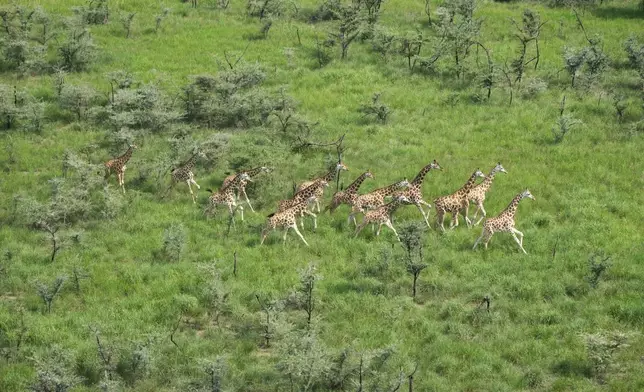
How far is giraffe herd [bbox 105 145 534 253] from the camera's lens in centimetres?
2172

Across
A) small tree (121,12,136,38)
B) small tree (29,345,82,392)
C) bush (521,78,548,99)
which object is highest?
small tree (121,12,136,38)

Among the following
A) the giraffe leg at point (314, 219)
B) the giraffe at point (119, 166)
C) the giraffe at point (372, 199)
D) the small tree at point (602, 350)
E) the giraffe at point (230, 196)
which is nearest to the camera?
the small tree at point (602, 350)

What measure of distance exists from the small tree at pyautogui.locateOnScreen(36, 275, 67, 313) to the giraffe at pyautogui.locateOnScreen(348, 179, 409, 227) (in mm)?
7895

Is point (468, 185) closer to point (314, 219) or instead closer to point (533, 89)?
point (314, 219)

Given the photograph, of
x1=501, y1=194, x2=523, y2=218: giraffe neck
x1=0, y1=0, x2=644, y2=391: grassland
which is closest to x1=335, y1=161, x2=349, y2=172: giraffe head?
x1=0, y1=0, x2=644, y2=391: grassland

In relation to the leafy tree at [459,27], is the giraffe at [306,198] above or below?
below

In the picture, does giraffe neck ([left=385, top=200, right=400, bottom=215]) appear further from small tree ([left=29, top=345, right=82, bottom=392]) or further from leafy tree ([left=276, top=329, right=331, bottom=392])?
small tree ([left=29, top=345, right=82, bottom=392])

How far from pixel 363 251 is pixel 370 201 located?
1949mm

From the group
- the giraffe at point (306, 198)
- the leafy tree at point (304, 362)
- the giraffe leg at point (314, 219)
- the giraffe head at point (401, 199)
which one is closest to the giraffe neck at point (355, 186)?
the giraffe at point (306, 198)

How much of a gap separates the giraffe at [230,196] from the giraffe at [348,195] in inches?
100

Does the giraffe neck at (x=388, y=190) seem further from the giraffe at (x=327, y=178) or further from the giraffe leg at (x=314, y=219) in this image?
the giraffe leg at (x=314, y=219)

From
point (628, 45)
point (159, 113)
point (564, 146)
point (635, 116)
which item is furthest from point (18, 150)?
point (628, 45)

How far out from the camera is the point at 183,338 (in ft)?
58.4

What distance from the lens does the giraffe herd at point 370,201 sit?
21719 millimetres
